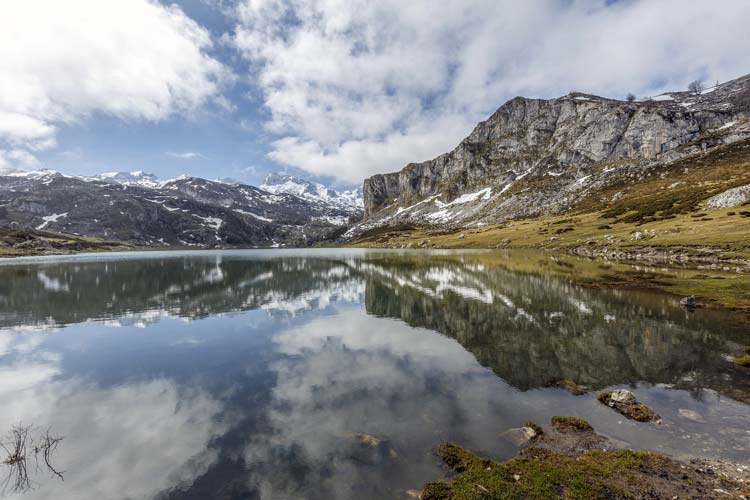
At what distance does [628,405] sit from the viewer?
16.9 metres

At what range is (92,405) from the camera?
765 inches

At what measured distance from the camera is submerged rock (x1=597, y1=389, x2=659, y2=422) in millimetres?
15914

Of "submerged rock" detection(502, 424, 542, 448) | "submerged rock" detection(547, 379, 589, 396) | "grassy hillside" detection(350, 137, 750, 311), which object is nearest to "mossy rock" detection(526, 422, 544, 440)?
"submerged rock" detection(502, 424, 542, 448)

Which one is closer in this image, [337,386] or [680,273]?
[337,386]

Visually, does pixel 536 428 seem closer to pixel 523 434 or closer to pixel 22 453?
pixel 523 434

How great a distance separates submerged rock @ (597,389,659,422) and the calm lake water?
0.66 meters

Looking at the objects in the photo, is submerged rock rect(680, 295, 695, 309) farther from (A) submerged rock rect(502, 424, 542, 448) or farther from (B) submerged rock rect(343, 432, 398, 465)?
(B) submerged rock rect(343, 432, 398, 465)

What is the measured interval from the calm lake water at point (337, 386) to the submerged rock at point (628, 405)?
2.16 ft

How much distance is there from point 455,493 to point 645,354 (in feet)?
69.2

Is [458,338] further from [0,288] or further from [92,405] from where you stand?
[0,288]

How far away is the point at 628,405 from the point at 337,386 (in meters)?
15.0

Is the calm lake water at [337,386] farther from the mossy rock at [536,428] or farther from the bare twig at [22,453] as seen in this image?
the mossy rock at [536,428]

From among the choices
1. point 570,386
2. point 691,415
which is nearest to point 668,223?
point 570,386

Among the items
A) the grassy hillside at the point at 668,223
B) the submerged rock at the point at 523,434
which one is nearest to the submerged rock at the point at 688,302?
the submerged rock at the point at 523,434
